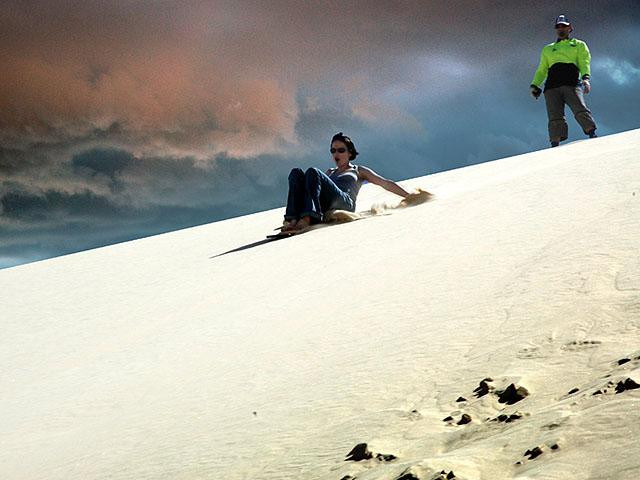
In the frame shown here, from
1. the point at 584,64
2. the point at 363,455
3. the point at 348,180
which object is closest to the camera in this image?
the point at 363,455

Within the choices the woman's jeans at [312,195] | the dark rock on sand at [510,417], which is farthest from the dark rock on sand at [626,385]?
the woman's jeans at [312,195]

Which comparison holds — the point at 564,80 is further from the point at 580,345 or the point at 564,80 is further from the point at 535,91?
the point at 580,345

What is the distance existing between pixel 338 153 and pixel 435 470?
5.42 metres

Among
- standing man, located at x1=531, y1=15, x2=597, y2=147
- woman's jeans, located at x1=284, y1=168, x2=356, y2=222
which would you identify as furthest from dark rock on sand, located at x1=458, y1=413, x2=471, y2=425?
standing man, located at x1=531, y1=15, x2=597, y2=147

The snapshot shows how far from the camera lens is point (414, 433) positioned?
6.31 ft

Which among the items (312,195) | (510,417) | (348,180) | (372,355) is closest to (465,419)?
(510,417)

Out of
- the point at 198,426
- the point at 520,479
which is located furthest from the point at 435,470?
the point at 198,426

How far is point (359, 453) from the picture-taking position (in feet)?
6.15

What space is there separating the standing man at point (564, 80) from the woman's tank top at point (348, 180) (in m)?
4.30

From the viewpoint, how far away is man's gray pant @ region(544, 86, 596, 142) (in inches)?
395

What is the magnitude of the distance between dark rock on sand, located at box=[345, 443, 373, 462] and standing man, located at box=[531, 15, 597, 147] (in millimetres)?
8828

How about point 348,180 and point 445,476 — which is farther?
point 348,180

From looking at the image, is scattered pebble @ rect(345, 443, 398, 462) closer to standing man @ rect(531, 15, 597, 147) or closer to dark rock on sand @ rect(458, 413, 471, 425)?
dark rock on sand @ rect(458, 413, 471, 425)

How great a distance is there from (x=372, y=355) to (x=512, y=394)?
810 millimetres
